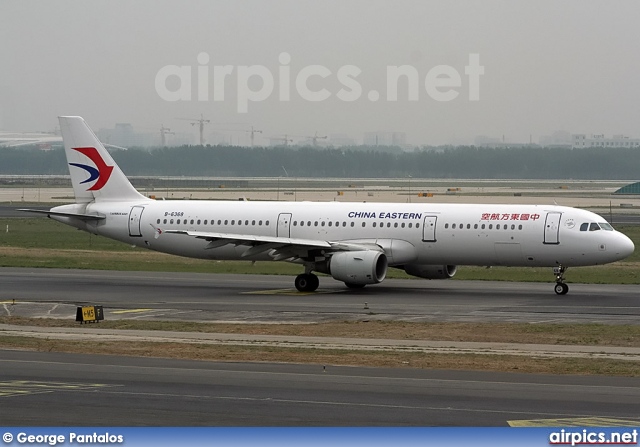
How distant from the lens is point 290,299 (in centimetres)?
4556

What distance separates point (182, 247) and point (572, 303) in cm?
1875

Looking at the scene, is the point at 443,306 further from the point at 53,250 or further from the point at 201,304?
the point at 53,250

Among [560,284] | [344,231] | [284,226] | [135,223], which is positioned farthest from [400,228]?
[135,223]

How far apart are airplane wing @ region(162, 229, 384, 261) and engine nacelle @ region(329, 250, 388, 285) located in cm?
69

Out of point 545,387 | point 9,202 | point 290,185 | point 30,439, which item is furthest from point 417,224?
point 290,185

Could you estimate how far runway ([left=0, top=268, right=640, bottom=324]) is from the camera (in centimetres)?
3941

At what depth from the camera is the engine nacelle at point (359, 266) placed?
47344 millimetres

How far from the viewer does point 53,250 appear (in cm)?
7100

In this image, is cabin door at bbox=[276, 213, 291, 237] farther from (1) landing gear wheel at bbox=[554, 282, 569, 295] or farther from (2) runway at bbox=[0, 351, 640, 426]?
(2) runway at bbox=[0, 351, 640, 426]

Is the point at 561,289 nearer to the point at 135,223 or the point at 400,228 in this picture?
the point at 400,228

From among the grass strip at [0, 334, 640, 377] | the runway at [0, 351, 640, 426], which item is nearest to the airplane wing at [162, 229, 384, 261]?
the grass strip at [0, 334, 640, 377]

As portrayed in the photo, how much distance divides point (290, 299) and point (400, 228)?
6592 mm

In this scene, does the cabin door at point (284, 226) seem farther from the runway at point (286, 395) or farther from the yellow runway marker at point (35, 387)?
the yellow runway marker at point (35, 387)

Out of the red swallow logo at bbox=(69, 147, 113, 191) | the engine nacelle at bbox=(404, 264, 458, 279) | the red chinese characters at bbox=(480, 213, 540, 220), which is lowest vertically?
the engine nacelle at bbox=(404, 264, 458, 279)
